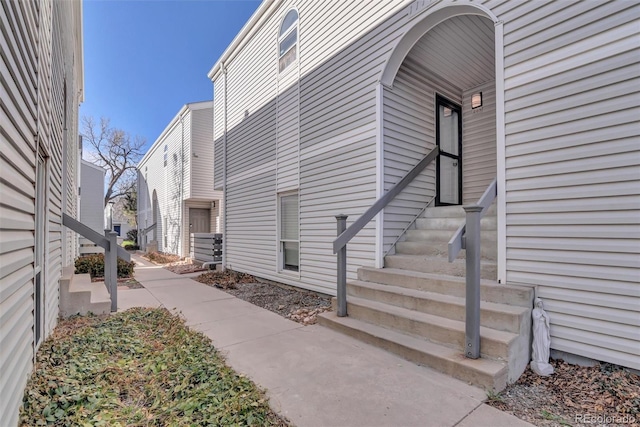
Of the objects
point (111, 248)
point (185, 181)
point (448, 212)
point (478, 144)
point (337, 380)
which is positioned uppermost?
point (185, 181)

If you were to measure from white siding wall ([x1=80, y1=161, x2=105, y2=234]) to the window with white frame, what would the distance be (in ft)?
41.3

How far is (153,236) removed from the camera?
1872cm

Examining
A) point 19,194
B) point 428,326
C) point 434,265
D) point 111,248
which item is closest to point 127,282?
point 111,248

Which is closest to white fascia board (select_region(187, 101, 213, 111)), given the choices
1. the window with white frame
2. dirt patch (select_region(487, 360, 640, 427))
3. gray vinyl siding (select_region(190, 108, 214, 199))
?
gray vinyl siding (select_region(190, 108, 214, 199))

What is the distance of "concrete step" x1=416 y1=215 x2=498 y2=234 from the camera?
3865 mm

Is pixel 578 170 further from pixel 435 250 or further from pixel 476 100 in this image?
pixel 476 100

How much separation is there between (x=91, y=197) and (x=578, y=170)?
58.7ft

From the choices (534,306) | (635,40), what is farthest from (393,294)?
(635,40)

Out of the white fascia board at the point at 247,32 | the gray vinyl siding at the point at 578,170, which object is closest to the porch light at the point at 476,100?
the gray vinyl siding at the point at 578,170

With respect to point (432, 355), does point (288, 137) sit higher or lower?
higher

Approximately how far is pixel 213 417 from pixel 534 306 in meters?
2.86

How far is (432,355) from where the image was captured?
2.72 metres

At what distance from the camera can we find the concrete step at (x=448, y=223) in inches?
152

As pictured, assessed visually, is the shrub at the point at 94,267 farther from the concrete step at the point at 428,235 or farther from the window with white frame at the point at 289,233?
the concrete step at the point at 428,235
